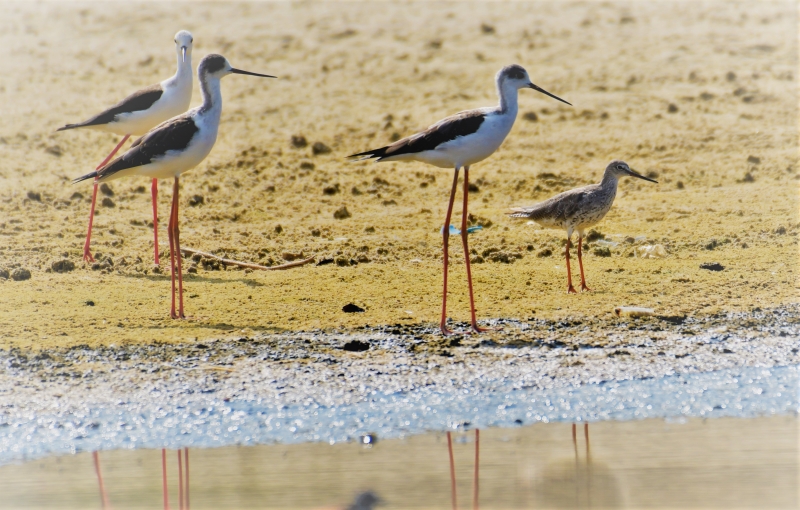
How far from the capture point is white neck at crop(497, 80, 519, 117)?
7277mm

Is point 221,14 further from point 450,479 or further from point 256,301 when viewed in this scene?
point 450,479

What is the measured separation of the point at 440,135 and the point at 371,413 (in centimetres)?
221

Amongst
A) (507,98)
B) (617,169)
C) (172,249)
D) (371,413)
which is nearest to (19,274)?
(172,249)

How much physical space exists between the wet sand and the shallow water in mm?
1085

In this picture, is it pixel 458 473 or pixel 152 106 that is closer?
pixel 458 473

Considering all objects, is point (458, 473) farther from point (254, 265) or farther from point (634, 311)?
point (254, 265)

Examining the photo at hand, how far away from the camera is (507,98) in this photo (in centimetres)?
734

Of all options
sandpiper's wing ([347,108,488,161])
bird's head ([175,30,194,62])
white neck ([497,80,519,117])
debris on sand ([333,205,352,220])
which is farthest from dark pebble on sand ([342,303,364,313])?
bird's head ([175,30,194,62])

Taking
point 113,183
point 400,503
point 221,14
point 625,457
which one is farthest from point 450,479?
point 221,14

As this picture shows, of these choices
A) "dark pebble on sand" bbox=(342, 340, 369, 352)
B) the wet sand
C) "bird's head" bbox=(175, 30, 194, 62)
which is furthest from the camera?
"bird's head" bbox=(175, 30, 194, 62)

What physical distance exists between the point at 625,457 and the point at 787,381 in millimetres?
1526

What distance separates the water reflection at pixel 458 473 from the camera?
4.70 m

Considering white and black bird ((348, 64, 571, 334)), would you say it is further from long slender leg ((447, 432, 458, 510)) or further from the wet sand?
long slender leg ((447, 432, 458, 510))

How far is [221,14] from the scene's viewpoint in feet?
47.8
